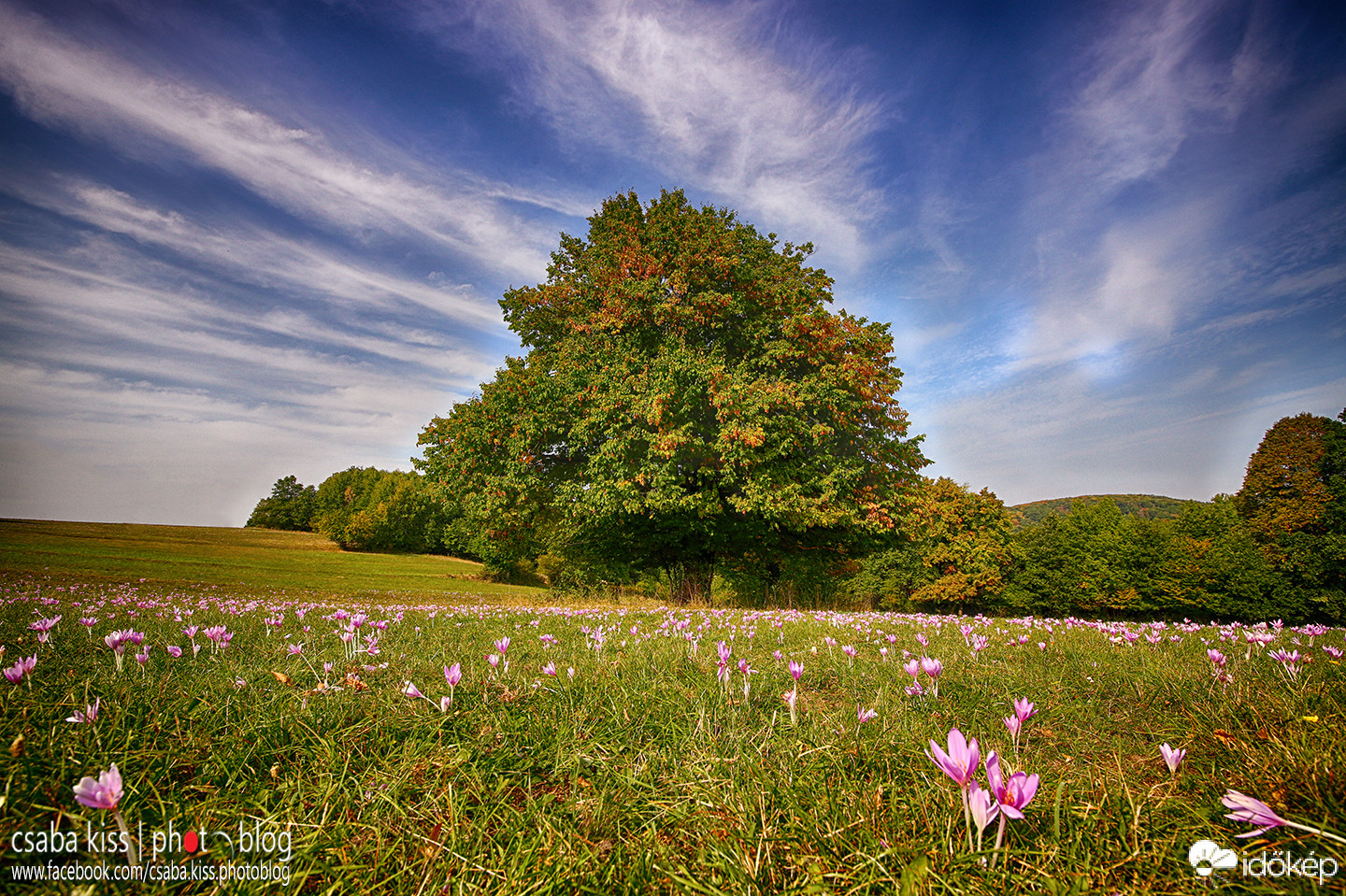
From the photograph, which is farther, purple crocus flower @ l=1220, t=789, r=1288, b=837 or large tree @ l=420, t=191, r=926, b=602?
large tree @ l=420, t=191, r=926, b=602

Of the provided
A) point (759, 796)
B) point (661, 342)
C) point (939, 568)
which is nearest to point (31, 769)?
point (759, 796)

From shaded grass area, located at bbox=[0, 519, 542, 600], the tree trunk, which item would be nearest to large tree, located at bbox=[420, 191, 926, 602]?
the tree trunk

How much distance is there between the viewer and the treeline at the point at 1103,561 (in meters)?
21.6

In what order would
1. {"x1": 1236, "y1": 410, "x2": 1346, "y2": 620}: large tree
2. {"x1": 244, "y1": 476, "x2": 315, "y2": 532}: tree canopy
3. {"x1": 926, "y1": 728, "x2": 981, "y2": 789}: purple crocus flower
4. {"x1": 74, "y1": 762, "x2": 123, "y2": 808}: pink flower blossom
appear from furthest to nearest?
{"x1": 244, "y1": 476, "x2": 315, "y2": 532}: tree canopy < {"x1": 1236, "y1": 410, "x2": 1346, "y2": 620}: large tree < {"x1": 926, "y1": 728, "x2": 981, "y2": 789}: purple crocus flower < {"x1": 74, "y1": 762, "x2": 123, "y2": 808}: pink flower blossom

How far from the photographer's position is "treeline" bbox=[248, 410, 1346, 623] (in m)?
21.6

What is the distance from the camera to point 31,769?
5.40ft

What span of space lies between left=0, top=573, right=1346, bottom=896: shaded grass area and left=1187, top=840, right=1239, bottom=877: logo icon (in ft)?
0.17

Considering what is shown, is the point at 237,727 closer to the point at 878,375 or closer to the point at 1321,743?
the point at 1321,743

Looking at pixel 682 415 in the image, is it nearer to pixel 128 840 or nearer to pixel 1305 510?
pixel 128 840

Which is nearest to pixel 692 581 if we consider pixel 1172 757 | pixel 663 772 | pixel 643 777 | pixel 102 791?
pixel 663 772

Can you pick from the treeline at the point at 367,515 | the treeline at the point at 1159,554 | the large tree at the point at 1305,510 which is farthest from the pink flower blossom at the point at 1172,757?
the treeline at the point at 367,515

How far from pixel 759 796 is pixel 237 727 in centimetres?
234

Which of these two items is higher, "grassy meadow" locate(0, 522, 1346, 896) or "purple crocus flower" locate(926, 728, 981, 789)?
"purple crocus flower" locate(926, 728, 981, 789)

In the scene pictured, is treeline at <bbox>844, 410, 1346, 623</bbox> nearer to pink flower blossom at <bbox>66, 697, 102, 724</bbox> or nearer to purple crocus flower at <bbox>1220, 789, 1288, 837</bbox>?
purple crocus flower at <bbox>1220, 789, 1288, 837</bbox>
